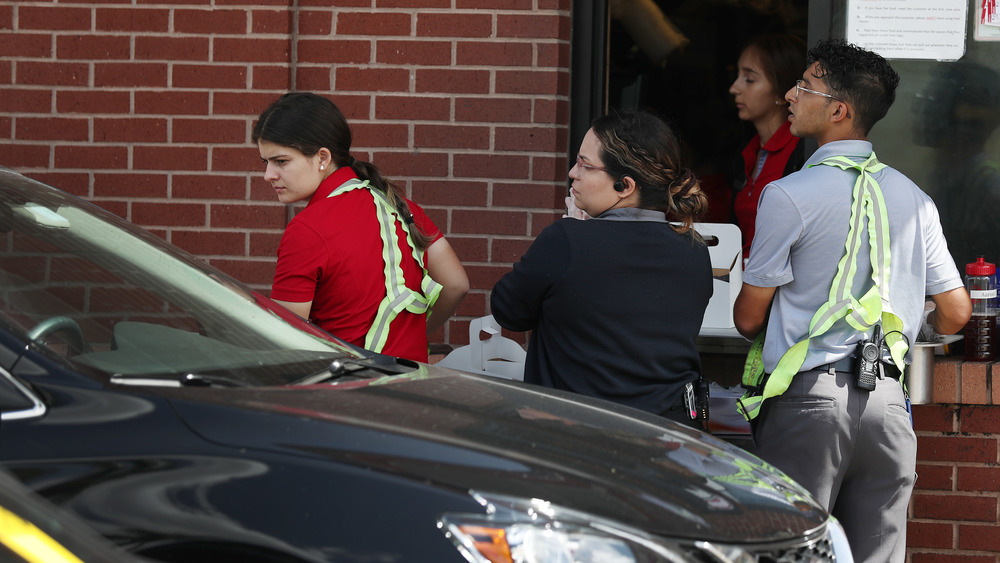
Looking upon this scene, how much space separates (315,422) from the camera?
202cm

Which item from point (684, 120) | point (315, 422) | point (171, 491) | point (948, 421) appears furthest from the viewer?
point (684, 120)

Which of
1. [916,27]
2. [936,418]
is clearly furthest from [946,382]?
[916,27]

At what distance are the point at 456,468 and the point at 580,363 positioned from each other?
4.32ft

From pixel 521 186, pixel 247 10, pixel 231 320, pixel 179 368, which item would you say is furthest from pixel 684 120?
pixel 179 368

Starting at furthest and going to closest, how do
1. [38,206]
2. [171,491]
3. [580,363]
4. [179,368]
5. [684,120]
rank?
[684,120]
[580,363]
[38,206]
[179,368]
[171,491]

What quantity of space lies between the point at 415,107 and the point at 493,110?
0.35 meters

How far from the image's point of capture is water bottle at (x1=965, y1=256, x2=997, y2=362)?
4.24 m

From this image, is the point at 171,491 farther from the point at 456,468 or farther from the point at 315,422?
the point at 456,468

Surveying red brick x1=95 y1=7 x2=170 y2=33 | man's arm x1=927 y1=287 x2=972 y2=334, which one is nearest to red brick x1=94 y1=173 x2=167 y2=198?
red brick x1=95 y1=7 x2=170 y2=33

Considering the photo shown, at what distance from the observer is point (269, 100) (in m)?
5.02

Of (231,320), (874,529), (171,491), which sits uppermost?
(231,320)

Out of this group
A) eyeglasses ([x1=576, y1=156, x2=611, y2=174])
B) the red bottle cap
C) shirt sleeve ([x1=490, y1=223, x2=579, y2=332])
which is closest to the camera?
shirt sleeve ([x1=490, y1=223, x2=579, y2=332])

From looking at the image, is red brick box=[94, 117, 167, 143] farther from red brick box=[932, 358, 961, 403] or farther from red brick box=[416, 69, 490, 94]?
red brick box=[932, 358, 961, 403]

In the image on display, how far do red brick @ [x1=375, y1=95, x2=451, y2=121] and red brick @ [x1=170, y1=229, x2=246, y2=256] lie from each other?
862 mm
